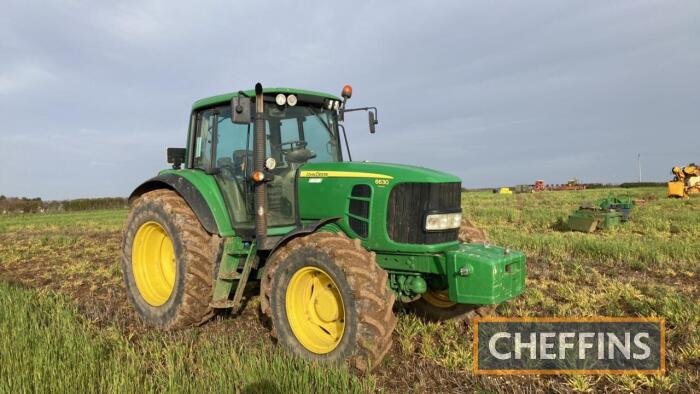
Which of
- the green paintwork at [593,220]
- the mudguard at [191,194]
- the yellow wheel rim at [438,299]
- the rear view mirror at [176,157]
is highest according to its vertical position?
the rear view mirror at [176,157]

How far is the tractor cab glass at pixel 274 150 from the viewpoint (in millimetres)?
4691

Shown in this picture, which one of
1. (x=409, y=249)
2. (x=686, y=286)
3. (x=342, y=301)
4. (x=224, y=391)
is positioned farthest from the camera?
Answer: (x=686, y=286)

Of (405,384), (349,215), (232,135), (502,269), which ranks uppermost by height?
(232,135)

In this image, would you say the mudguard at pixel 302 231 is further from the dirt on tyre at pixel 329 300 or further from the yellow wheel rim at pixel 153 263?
the yellow wheel rim at pixel 153 263

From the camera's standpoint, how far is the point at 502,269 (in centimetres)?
382

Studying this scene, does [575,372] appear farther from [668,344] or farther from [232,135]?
[232,135]

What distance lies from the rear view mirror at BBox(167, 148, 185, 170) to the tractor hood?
2204mm

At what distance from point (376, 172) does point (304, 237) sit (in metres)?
0.86

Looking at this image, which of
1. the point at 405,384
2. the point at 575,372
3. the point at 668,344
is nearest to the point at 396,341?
the point at 405,384

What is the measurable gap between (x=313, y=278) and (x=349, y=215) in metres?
0.66

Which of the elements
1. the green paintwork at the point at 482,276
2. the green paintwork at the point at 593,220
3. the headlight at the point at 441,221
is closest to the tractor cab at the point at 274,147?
the headlight at the point at 441,221

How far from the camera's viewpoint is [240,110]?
4.20m

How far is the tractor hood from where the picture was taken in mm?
Result: 4081

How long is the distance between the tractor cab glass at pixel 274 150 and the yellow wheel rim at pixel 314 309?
0.82 metres
